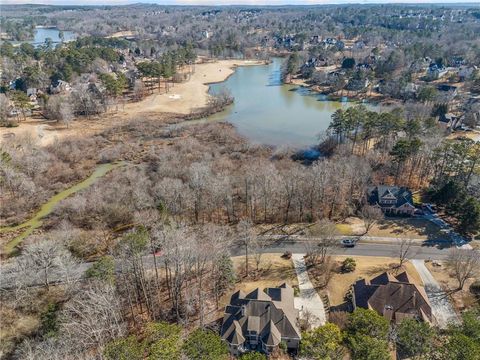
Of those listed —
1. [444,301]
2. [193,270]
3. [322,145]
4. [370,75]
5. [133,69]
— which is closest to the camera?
[444,301]

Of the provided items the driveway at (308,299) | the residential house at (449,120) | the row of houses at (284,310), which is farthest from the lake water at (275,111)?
the row of houses at (284,310)

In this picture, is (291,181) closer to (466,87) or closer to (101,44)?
(466,87)

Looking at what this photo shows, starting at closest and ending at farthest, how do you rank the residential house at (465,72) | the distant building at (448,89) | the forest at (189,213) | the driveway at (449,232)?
the forest at (189,213) < the driveway at (449,232) < the distant building at (448,89) < the residential house at (465,72)

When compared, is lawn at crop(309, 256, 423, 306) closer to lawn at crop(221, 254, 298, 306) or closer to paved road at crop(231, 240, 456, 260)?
paved road at crop(231, 240, 456, 260)

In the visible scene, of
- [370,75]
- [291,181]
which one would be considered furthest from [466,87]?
[291,181]

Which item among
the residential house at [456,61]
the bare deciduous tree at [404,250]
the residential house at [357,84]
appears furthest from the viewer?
the residential house at [456,61]

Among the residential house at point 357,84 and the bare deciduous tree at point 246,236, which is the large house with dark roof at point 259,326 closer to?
the bare deciduous tree at point 246,236

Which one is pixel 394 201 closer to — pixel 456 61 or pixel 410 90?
pixel 410 90
